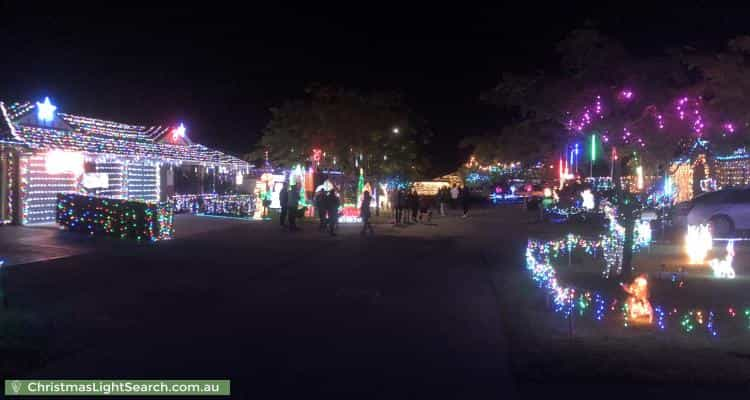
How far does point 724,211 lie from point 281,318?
48.6 feet

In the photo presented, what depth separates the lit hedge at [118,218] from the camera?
17688 mm

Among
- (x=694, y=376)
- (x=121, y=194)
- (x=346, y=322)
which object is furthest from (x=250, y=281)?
(x=121, y=194)

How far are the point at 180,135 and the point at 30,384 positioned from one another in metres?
24.9

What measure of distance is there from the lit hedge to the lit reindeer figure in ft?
40.4

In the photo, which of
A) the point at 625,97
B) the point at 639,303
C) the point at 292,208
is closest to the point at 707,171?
the point at 292,208

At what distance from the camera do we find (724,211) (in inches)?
763

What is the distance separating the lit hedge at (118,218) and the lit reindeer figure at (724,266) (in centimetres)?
1232

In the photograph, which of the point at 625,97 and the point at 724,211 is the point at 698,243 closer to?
the point at 724,211

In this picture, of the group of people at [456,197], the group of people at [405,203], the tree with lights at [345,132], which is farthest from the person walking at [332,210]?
the tree with lights at [345,132]

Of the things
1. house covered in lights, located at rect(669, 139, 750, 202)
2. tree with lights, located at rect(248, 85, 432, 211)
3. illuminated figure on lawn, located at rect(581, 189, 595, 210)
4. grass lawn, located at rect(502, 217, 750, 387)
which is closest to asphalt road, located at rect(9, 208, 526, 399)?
grass lawn, located at rect(502, 217, 750, 387)

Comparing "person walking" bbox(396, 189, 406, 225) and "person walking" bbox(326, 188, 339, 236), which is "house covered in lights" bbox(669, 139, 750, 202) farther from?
"person walking" bbox(326, 188, 339, 236)

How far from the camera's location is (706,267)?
1303 centimetres

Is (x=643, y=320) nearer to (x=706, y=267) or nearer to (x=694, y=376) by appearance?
(x=694, y=376)

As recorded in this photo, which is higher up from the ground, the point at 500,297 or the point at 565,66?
the point at 565,66
